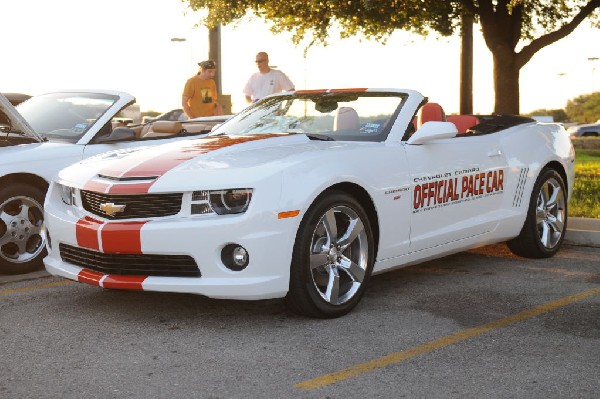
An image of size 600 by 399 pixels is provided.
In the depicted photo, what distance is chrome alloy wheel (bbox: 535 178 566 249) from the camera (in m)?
7.59

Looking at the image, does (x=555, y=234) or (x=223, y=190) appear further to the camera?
(x=555, y=234)

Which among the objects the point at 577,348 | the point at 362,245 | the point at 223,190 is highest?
the point at 223,190

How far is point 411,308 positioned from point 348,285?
44cm

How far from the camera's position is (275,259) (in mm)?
5145

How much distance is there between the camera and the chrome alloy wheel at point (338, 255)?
5.46 meters

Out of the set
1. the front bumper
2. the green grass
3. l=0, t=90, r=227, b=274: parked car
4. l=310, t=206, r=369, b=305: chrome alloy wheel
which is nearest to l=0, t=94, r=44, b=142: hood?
l=0, t=90, r=227, b=274: parked car

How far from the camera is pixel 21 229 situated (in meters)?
7.00

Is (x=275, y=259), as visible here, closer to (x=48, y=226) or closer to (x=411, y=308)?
(x=411, y=308)

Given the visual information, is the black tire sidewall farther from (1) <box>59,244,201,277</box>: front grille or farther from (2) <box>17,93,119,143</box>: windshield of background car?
(2) <box>17,93,119,143</box>: windshield of background car

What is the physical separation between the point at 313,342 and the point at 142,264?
108 cm

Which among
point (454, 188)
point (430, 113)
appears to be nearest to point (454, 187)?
point (454, 188)

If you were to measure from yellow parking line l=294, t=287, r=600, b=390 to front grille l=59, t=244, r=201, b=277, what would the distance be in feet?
3.85

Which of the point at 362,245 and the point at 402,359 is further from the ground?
the point at 362,245

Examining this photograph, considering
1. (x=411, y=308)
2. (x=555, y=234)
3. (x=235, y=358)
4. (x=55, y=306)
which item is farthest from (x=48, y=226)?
(x=555, y=234)
